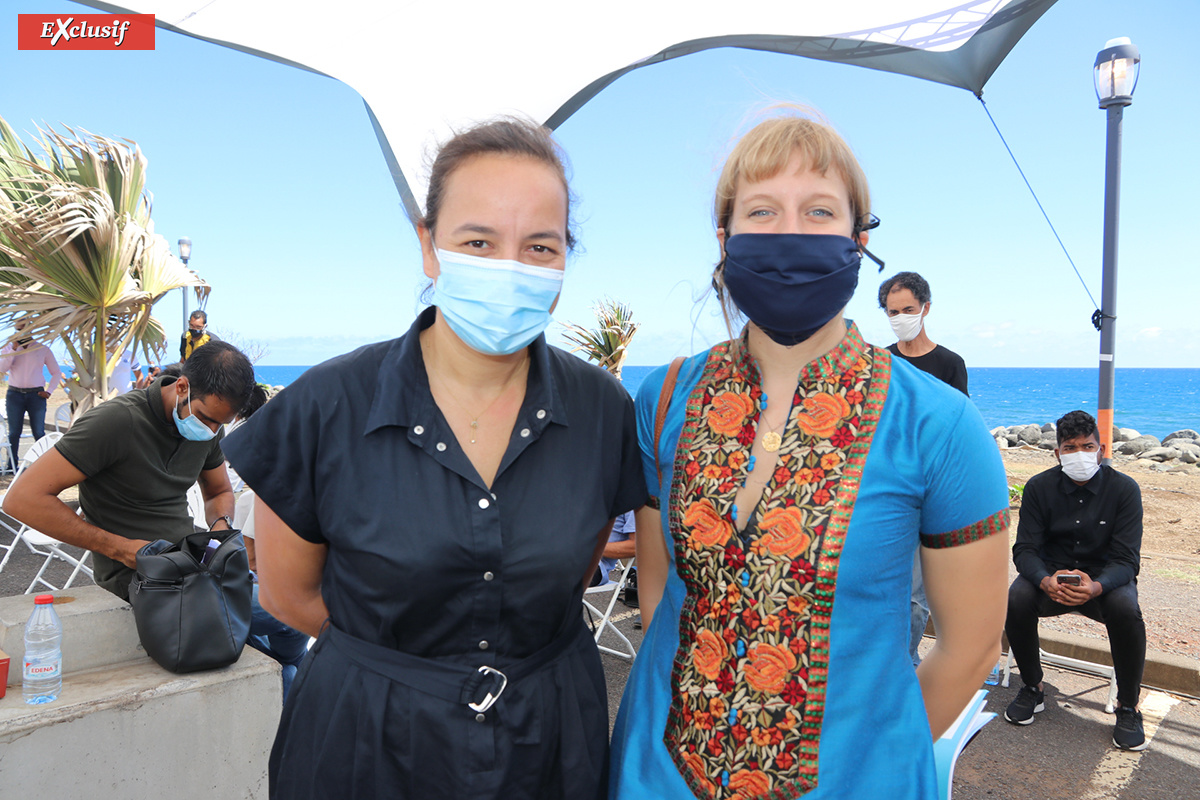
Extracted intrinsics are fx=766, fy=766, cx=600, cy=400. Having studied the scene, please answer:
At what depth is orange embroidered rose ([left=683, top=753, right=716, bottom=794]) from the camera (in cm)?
138

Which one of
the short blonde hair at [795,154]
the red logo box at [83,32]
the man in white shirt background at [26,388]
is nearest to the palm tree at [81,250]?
the red logo box at [83,32]

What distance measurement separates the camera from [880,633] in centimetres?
134

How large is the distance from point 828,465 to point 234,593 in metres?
2.21

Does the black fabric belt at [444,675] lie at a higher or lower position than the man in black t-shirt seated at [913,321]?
lower

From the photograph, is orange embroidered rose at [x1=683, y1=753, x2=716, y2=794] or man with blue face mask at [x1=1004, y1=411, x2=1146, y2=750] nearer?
orange embroidered rose at [x1=683, y1=753, x2=716, y2=794]

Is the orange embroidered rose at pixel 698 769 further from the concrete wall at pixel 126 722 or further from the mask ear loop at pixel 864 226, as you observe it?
the concrete wall at pixel 126 722

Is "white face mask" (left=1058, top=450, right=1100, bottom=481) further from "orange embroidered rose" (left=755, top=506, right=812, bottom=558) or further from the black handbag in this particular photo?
the black handbag

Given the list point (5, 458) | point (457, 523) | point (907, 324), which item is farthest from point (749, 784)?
point (5, 458)

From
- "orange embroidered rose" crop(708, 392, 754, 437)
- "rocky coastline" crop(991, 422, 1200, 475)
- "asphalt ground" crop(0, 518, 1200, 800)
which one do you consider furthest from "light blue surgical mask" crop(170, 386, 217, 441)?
"rocky coastline" crop(991, 422, 1200, 475)

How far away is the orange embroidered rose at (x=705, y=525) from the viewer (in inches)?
55.1

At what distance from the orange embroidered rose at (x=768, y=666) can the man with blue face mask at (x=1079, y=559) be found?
139 inches

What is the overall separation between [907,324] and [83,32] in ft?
20.1

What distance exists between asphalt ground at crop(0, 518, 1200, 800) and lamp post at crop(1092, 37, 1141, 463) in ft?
5.05

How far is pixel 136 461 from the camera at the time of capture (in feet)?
11.2
